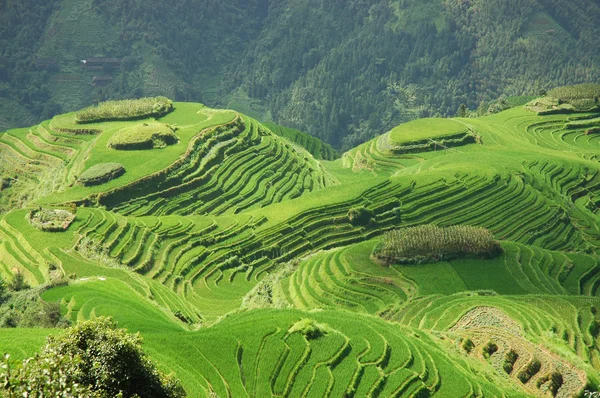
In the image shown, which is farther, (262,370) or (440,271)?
(440,271)

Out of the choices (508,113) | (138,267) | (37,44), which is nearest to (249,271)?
(138,267)

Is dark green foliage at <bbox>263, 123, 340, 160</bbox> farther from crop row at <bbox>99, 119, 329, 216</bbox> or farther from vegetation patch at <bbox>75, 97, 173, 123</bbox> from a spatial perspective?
vegetation patch at <bbox>75, 97, 173, 123</bbox>

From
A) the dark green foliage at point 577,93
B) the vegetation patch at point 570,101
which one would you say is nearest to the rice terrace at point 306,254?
the vegetation patch at point 570,101

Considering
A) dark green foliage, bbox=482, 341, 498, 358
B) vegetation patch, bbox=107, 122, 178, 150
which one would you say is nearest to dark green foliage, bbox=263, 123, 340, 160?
vegetation patch, bbox=107, 122, 178, 150

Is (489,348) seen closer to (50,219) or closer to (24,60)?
(50,219)

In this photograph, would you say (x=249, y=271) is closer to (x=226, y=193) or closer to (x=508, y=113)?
(x=226, y=193)

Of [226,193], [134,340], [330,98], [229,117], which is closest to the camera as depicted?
[134,340]

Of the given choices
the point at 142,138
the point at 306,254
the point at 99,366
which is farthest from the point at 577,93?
the point at 99,366
